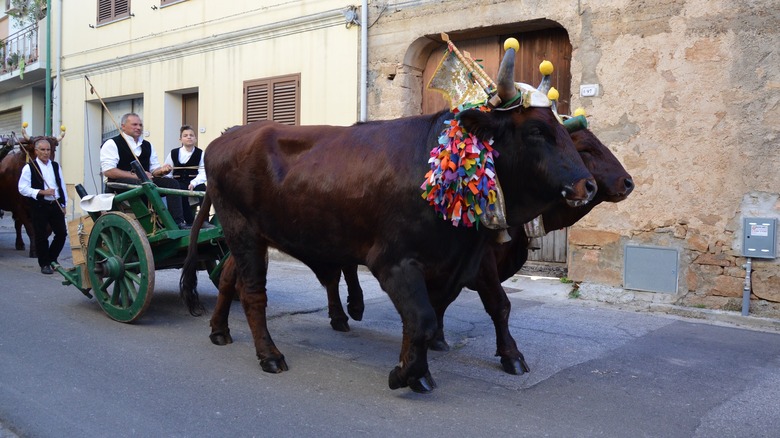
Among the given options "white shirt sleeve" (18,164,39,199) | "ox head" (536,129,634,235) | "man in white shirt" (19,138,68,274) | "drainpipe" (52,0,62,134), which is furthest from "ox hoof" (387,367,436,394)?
"drainpipe" (52,0,62,134)

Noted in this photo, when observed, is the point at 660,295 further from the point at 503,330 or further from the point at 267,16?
the point at 267,16

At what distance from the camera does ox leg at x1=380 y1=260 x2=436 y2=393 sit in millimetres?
3885

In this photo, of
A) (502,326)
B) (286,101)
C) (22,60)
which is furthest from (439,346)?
(22,60)

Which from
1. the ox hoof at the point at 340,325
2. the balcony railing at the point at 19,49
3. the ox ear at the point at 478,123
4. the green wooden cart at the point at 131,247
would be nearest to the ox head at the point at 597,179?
the ox ear at the point at 478,123

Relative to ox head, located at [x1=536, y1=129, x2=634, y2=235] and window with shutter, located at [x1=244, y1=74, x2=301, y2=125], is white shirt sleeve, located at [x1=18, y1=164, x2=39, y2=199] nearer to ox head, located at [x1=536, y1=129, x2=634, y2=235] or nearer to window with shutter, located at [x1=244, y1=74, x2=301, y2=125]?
window with shutter, located at [x1=244, y1=74, x2=301, y2=125]

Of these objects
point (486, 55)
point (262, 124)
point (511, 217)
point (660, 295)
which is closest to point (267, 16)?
point (486, 55)

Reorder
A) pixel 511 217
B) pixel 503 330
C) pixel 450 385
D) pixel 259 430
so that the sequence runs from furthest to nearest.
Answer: pixel 503 330
pixel 450 385
pixel 511 217
pixel 259 430

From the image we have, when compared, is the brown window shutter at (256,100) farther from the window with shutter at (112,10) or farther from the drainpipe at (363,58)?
the window with shutter at (112,10)

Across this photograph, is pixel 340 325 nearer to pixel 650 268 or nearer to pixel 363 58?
pixel 650 268

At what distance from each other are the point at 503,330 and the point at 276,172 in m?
1.96

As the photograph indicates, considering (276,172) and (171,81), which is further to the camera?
(171,81)

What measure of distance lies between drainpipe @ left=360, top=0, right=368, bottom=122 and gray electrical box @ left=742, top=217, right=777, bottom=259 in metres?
5.33

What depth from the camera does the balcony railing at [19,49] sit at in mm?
17406

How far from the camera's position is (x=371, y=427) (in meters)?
3.70
